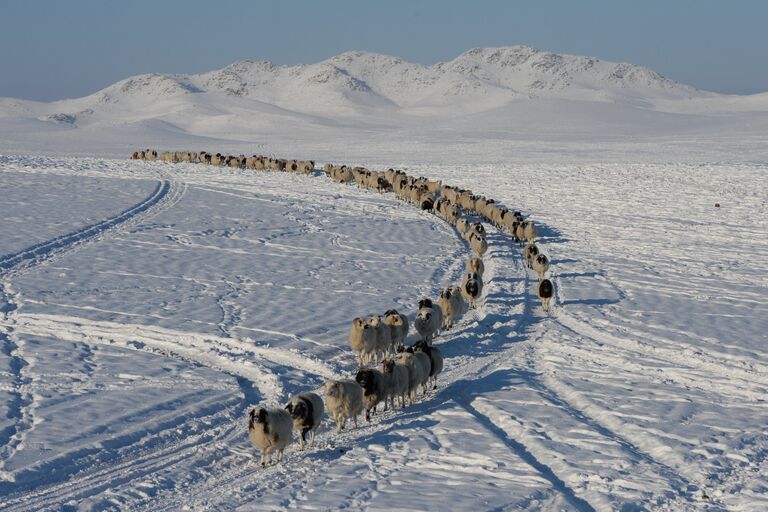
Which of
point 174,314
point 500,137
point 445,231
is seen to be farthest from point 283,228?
point 500,137

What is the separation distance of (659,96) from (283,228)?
180721 mm

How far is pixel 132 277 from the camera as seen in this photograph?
18.4 m

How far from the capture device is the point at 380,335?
13.0 metres

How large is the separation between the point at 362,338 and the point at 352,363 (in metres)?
0.55

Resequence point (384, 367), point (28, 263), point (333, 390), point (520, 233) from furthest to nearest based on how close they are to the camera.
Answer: point (520, 233)
point (28, 263)
point (384, 367)
point (333, 390)

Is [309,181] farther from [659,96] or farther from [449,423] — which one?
[659,96]

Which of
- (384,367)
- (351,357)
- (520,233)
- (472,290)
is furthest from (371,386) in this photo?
(520,233)

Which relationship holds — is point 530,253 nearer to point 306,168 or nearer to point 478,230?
point 478,230

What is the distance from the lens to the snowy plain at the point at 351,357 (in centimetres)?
884

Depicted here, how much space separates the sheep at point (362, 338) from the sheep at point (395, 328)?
0.58 metres

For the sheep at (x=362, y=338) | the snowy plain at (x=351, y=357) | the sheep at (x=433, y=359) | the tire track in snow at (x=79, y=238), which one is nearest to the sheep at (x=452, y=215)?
the snowy plain at (x=351, y=357)

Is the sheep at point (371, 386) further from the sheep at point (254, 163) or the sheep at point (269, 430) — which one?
the sheep at point (254, 163)

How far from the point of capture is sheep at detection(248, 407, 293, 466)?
9.13m

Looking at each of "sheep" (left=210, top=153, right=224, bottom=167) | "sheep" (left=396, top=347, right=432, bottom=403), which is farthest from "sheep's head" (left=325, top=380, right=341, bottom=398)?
"sheep" (left=210, top=153, right=224, bottom=167)
